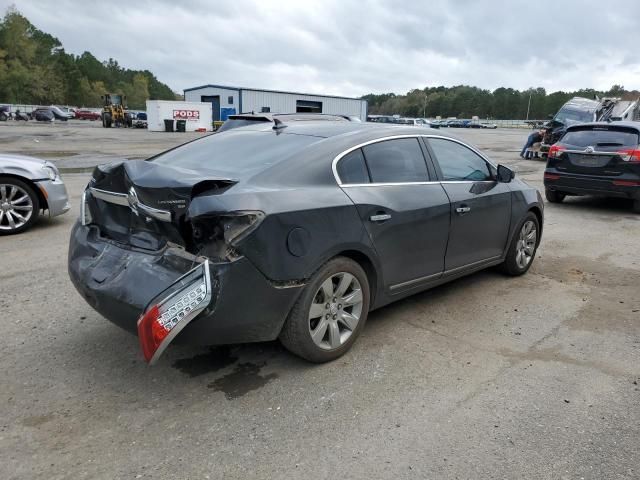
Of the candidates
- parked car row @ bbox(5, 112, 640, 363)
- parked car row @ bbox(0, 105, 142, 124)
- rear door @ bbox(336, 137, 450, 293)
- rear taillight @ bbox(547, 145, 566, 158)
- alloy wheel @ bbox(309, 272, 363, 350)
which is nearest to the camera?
parked car row @ bbox(5, 112, 640, 363)

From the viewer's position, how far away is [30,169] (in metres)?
6.78

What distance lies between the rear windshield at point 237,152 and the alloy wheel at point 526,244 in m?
2.71

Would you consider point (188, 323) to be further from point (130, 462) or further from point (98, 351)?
point (98, 351)

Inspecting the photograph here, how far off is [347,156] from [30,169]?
16.5ft

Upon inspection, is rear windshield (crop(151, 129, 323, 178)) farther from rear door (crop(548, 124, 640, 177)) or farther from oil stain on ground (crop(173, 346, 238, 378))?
rear door (crop(548, 124, 640, 177))

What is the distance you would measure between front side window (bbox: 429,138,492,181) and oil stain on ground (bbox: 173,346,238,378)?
2.25 m

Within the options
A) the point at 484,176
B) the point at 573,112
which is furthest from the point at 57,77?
the point at 484,176

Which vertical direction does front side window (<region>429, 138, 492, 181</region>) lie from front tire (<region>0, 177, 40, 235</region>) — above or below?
above

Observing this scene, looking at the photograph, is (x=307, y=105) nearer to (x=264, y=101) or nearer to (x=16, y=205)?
(x=264, y=101)

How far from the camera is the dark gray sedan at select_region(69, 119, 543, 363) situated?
114 inches

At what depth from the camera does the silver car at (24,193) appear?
662 cm

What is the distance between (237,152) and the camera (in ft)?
12.6

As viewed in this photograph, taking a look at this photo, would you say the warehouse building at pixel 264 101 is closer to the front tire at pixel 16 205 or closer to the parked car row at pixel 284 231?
the front tire at pixel 16 205

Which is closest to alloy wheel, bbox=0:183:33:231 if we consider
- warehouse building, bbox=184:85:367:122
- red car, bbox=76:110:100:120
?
warehouse building, bbox=184:85:367:122
